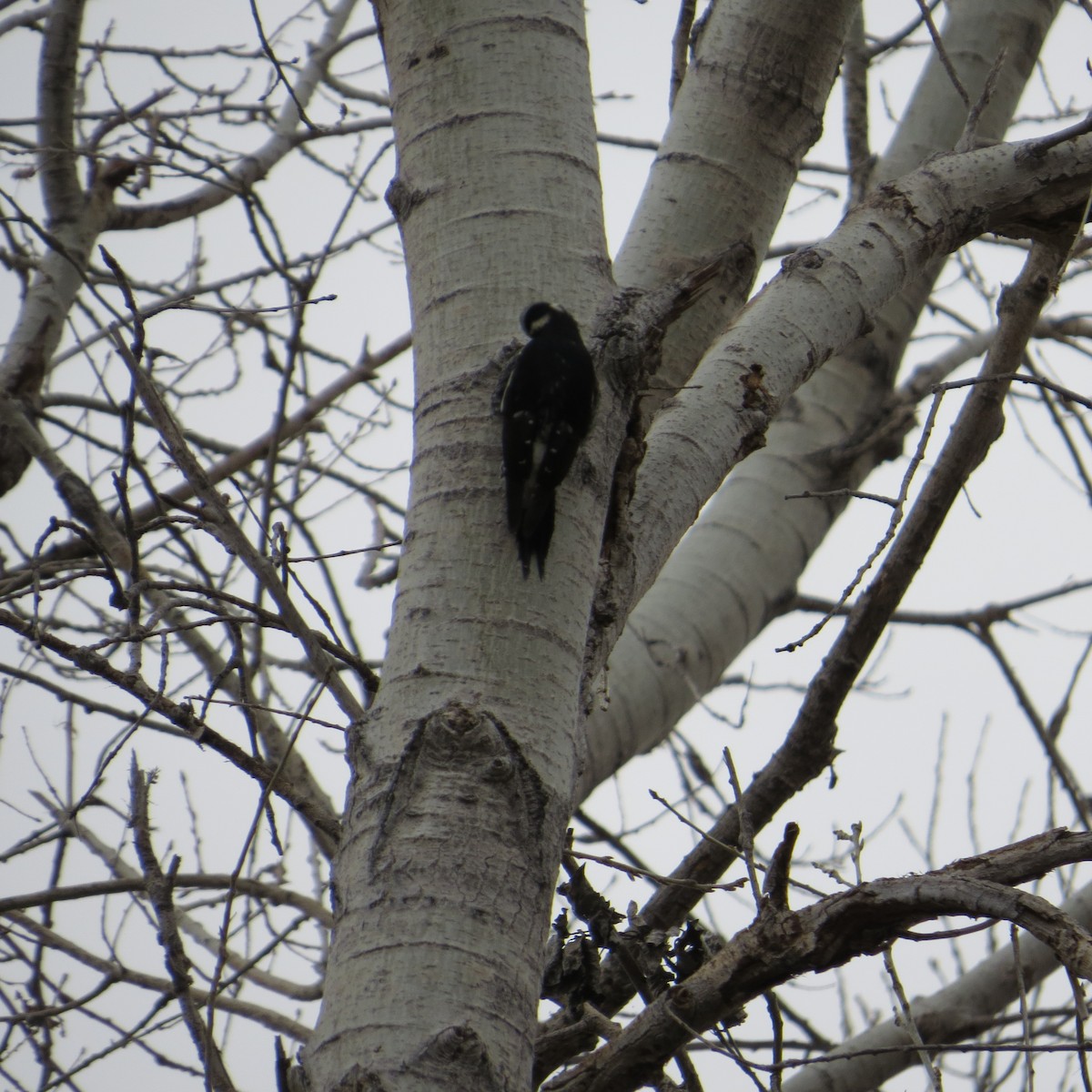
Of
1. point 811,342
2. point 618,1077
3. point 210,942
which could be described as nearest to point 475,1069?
point 618,1077

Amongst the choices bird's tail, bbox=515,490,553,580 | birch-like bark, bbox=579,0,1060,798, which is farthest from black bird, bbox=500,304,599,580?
birch-like bark, bbox=579,0,1060,798

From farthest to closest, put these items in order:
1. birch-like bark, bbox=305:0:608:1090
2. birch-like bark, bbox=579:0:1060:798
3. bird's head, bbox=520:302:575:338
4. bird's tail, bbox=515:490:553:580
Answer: birch-like bark, bbox=579:0:1060:798 < bird's head, bbox=520:302:575:338 < bird's tail, bbox=515:490:553:580 < birch-like bark, bbox=305:0:608:1090

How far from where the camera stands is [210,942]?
3529 millimetres

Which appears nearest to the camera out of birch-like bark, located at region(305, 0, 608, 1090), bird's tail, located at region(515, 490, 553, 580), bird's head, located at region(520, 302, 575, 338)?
birch-like bark, located at region(305, 0, 608, 1090)

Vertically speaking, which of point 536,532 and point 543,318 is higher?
point 543,318

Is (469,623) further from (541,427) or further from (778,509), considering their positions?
(778,509)

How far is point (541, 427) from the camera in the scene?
1676mm

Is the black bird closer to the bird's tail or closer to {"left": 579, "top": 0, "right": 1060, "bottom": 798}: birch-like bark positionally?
the bird's tail

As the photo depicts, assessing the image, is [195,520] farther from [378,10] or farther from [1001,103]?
[1001,103]

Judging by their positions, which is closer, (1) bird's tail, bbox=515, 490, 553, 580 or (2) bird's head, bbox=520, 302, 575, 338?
(1) bird's tail, bbox=515, 490, 553, 580

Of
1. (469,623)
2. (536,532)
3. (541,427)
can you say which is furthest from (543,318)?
(469,623)

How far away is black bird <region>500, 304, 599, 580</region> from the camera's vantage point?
164cm

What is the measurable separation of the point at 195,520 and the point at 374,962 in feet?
Result: 2.78

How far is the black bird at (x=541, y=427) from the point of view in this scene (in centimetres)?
164
